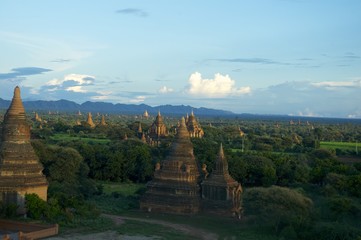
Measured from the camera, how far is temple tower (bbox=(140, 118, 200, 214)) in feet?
131

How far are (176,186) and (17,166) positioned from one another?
12356 millimetres

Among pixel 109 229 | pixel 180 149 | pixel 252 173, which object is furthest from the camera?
pixel 252 173

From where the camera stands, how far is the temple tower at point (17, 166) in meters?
35.2

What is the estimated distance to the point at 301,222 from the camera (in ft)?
106

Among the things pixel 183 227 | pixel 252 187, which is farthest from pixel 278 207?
pixel 252 187

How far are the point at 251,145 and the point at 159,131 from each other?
71.3ft

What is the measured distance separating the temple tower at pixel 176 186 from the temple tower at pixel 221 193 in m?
0.81

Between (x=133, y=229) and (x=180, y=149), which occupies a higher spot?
(x=180, y=149)

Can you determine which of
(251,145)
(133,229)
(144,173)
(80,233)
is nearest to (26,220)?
(80,233)

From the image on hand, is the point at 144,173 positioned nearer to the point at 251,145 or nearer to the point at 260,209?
the point at 260,209

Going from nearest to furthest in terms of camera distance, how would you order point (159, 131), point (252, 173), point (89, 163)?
point (252, 173) < point (89, 163) < point (159, 131)

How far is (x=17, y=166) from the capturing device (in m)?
36.0

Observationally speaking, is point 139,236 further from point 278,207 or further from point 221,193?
point 221,193

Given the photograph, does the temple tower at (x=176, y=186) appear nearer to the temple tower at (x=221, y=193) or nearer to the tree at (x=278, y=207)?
the temple tower at (x=221, y=193)
